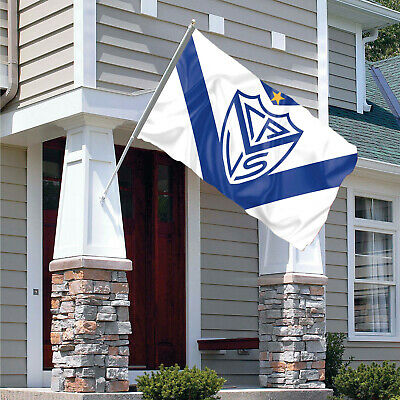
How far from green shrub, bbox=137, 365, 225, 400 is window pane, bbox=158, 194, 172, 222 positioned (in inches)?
99.2

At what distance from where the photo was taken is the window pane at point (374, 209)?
529 inches

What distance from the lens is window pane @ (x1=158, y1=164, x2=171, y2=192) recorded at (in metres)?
11.0

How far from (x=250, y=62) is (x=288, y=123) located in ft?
6.61

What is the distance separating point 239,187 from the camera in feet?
27.7

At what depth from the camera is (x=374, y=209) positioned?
535 inches

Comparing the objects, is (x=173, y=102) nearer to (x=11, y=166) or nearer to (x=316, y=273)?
(x=11, y=166)

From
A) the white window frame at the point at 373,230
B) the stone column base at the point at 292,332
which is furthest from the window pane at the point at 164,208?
the white window frame at the point at 373,230

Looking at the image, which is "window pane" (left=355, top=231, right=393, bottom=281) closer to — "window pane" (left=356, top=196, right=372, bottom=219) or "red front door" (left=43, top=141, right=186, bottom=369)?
"window pane" (left=356, top=196, right=372, bottom=219)

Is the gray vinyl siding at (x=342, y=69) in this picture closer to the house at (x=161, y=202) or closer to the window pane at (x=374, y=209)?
the house at (x=161, y=202)

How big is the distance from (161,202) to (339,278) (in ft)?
10.7

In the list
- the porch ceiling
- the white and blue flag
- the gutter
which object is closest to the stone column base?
the white and blue flag

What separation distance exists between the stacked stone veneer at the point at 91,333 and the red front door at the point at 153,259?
180cm

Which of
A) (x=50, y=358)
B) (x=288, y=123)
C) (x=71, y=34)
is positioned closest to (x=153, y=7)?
(x=71, y=34)

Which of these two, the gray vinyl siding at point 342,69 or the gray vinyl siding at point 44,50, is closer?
the gray vinyl siding at point 44,50
